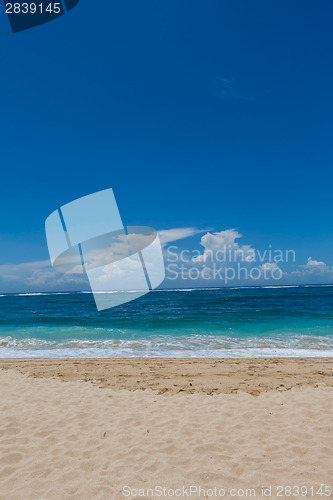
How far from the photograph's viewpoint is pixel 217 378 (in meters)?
8.35

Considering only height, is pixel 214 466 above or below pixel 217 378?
above

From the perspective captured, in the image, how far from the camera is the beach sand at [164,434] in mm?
3695

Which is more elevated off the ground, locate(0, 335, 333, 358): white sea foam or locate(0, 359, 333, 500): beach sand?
locate(0, 359, 333, 500): beach sand

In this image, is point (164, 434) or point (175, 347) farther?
point (175, 347)

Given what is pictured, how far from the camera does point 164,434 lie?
4922 mm

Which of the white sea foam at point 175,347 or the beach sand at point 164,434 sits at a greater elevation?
the beach sand at point 164,434

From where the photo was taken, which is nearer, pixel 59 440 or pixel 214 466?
pixel 214 466

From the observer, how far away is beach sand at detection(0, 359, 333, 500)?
3695 mm

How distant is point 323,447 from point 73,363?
862cm

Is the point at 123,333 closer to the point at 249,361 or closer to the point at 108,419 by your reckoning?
the point at 249,361

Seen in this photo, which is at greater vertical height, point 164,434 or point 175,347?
point 164,434

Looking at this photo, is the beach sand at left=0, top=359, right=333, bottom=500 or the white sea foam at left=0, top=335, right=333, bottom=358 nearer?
the beach sand at left=0, top=359, right=333, bottom=500

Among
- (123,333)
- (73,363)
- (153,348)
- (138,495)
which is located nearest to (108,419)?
(138,495)

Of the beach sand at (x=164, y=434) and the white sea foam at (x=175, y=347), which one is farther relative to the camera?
the white sea foam at (x=175, y=347)
